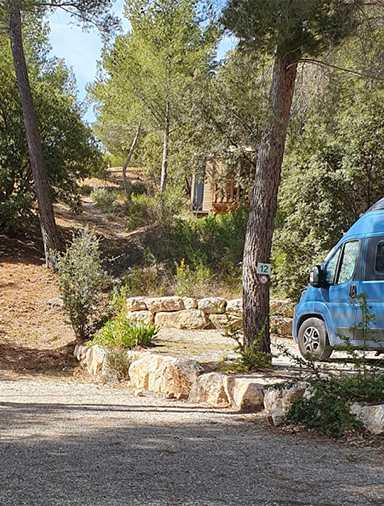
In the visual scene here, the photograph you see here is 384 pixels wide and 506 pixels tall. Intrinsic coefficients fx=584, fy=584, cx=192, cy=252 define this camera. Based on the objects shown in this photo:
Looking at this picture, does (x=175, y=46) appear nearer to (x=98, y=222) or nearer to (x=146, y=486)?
(x=98, y=222)

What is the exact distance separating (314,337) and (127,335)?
125 inches

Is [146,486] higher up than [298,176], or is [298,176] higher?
[298,176]

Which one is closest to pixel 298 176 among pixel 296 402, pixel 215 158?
pixel 215 158

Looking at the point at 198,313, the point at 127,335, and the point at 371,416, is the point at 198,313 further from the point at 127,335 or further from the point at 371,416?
the point at 371,416

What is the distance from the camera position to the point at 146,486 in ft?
12.9

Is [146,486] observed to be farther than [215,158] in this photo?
No

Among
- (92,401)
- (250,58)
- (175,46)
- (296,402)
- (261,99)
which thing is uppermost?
(175,46)

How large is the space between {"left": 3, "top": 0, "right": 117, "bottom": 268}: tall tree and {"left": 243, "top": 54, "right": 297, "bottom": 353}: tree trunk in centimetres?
1040

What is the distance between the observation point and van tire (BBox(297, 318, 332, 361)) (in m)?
9.26

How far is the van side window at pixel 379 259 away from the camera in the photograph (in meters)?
8.65

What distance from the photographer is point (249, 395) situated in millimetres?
6996

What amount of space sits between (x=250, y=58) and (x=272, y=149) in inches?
59.2

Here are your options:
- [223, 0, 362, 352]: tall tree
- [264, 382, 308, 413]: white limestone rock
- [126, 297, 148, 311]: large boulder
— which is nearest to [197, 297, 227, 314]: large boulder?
[126, 297, 148, 311]: large boulder

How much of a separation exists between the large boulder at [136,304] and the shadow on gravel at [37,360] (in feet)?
5.09
